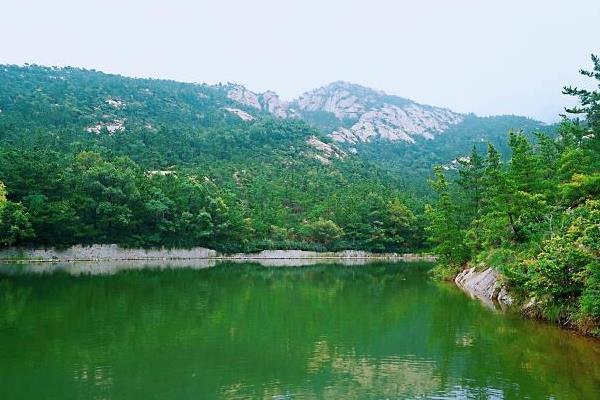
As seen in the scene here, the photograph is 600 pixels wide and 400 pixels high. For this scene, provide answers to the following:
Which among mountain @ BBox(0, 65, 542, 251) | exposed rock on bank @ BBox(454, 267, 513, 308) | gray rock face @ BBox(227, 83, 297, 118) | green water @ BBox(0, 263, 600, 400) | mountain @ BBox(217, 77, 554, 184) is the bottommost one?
green water @ BBox(0, 263, 600, 400)

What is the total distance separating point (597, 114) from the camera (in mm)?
24953

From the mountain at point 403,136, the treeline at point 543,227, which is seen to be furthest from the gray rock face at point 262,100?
the treeline at point 543,227

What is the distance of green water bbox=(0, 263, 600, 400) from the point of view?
11922 mm

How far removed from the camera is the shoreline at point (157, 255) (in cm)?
4828

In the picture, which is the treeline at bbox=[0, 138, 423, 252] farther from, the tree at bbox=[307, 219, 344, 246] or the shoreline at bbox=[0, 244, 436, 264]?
the shoreline at bbox=[0, 244, 436, 264]

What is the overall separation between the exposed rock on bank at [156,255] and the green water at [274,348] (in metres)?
20.8

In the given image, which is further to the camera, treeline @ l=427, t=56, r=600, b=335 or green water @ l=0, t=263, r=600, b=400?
treeline @ l=427, t=56, r=600, b=335

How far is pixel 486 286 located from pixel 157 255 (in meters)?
36.6

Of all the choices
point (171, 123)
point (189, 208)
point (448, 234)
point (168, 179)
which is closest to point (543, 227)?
point (448, 234)

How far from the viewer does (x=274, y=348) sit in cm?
1605

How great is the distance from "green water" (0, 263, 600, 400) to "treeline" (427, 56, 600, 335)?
4.23 feet

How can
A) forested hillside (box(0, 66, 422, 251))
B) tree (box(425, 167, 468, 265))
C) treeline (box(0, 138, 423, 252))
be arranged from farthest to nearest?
forested hillside (box(0, 66, 422, 251)) < treeline (box(0, 138, 423, 252)) < tree (box(425, 167, 468, 265))

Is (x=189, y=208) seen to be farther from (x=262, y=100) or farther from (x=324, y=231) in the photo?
(x=262, y=100)

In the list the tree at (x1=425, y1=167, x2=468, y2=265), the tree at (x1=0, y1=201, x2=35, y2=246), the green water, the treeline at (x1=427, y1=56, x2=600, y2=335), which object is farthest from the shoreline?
the treeline at (x1=427, y1=56, x2=600, y2=335)
